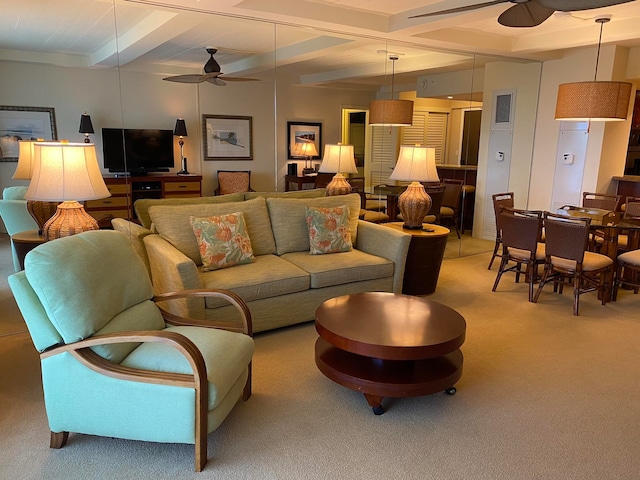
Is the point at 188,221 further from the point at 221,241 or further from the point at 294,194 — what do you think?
the point at 294,194

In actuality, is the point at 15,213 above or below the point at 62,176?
below

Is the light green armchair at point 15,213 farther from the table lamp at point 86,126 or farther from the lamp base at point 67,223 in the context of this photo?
the lamp base at point 67,223

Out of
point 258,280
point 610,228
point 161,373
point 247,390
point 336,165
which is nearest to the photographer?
point 161,373

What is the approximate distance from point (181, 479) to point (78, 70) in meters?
3.12

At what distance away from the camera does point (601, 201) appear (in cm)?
537

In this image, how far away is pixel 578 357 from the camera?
320 cm

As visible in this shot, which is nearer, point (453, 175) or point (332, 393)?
point (332, 393)

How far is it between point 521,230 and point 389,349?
8.33ft

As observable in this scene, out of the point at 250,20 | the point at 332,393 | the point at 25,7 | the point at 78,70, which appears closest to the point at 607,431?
the point at 332,393

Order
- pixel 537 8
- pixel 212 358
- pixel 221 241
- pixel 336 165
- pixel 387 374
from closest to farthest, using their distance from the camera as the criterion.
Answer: pixel 212 358 → pixel 387 374 → pixel 537 8 → pixel 221 241 → pixel 336 165

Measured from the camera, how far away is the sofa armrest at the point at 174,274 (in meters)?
2.97

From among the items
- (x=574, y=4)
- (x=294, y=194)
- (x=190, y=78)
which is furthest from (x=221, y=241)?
(x=574, y=4)

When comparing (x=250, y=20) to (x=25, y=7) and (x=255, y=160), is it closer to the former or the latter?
(x=255, y=160)

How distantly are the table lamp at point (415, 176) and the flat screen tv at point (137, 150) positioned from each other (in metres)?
2.07
